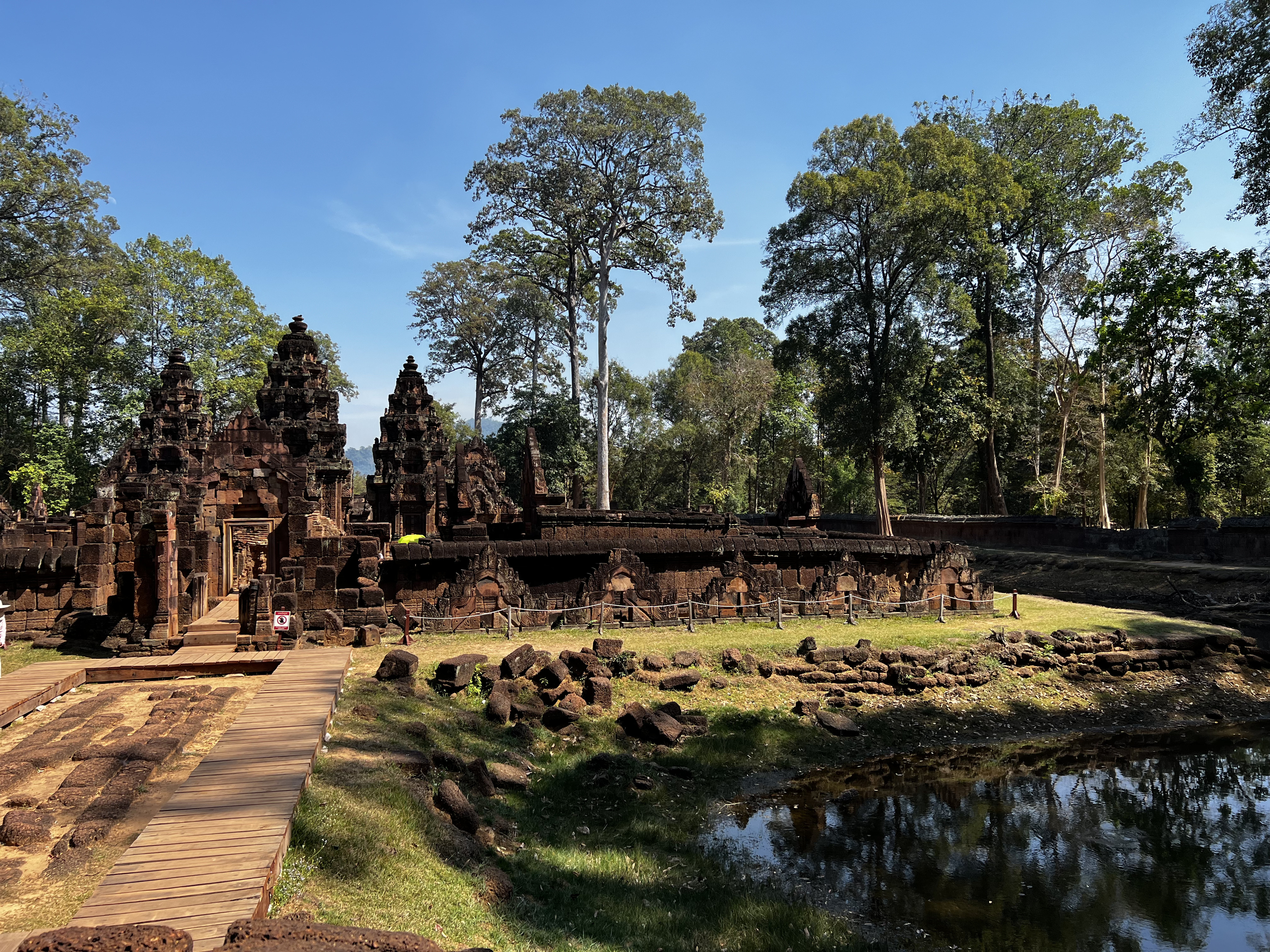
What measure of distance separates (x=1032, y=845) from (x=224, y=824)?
30.3 ft

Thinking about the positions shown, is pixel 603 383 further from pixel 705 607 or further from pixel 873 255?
pixel 705 607

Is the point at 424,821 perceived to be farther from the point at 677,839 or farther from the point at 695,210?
the point at 695,210

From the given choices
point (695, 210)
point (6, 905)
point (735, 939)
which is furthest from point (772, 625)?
point (695, 210)

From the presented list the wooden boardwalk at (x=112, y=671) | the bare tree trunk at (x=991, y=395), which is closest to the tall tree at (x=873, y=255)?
the bare tree trunk at (x=991, y=395)

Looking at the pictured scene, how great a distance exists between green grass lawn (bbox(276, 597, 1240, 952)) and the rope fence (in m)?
0.43

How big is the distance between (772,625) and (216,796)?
1203cm

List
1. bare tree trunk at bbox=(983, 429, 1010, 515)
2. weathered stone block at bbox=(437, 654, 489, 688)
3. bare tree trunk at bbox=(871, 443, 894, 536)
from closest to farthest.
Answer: weathered stone block at bbox=(437, 654, 489, 688) → bare tree trunk at bbox=(871, 443, 894, 536) → bare tree trunk at bbox=(983, 429, 1010, 515)

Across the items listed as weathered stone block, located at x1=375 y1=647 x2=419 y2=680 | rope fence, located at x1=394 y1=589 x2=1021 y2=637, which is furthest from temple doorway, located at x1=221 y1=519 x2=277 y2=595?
weathered stone block, located at x1=375 y1=647 x2=419 y2=680

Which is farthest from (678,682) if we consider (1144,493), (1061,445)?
(1144,493)

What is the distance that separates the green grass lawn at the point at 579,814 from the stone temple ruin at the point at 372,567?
99 centimetres

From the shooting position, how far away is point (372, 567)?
13992 mm

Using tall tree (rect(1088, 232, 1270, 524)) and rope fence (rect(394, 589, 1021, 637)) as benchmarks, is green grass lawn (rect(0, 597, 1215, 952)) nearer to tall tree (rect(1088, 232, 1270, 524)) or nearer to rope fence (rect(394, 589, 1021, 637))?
rope fence (rect(394, 589, 1021, 637))

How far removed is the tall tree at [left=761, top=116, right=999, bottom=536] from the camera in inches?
1096

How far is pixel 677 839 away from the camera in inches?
357
